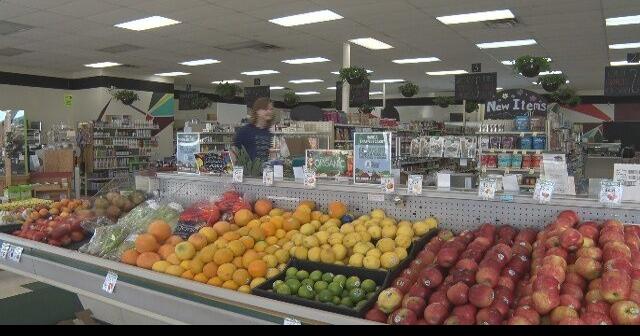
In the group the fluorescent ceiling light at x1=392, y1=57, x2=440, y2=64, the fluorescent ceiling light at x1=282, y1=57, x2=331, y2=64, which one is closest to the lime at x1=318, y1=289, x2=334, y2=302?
the fluorescent ceiling light at x1=282, y1=57, x2=331, y2=64

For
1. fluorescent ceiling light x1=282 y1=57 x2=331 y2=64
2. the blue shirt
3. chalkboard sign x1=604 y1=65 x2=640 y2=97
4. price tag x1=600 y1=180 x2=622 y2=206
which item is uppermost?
fluorescent ceiling light x1=282 y1=57 x2=331 y2=64

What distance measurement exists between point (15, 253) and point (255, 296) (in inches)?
74.9

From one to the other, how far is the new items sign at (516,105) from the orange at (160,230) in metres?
7.46

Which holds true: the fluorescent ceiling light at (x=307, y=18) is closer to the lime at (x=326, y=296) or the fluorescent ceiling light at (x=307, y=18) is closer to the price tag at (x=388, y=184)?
the price tag at (x=388, y=184)

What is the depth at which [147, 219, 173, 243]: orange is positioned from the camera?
2820mm

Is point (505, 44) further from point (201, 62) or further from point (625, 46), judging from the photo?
point (201, 62)

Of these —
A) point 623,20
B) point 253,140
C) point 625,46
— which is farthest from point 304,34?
point 625,46

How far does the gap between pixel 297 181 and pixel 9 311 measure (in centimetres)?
265

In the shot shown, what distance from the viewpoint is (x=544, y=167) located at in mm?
2678

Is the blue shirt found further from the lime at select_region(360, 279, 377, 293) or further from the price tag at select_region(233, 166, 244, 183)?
the lime at select_region(360, 279, 377, 293)

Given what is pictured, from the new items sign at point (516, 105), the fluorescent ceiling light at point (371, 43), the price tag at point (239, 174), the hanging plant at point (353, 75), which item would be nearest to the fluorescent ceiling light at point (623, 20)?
the new items sign at point (516, 105)

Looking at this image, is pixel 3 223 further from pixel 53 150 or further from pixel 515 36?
pixel 515 36

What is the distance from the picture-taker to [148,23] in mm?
8797

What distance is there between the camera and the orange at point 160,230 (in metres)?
2.82
